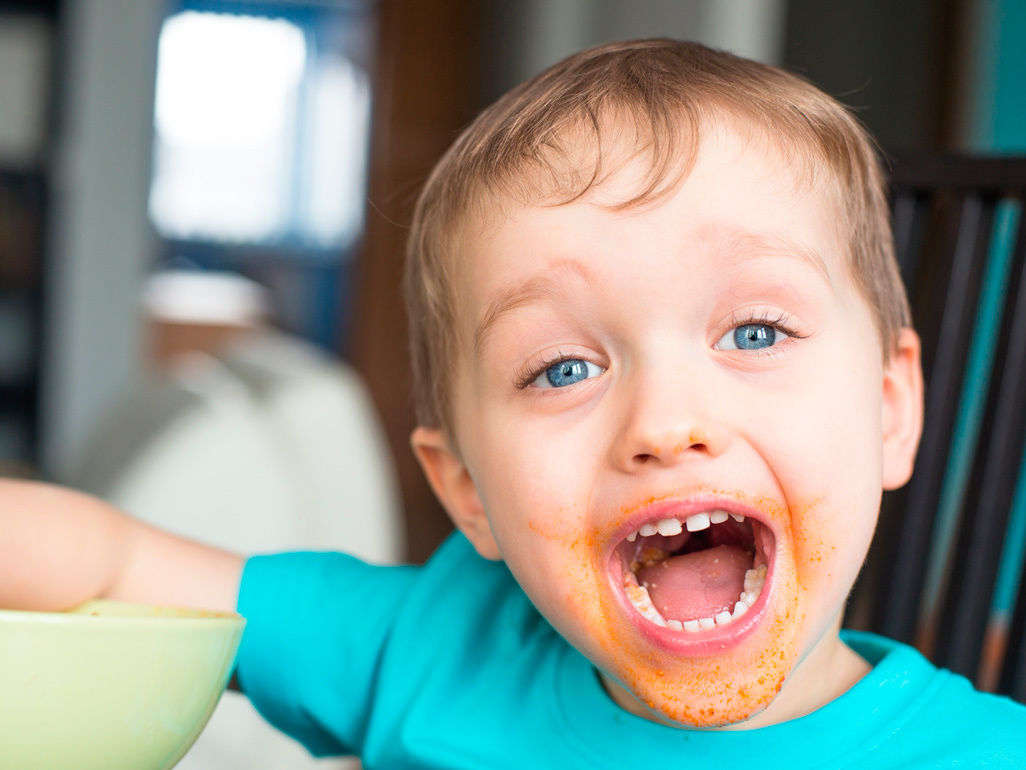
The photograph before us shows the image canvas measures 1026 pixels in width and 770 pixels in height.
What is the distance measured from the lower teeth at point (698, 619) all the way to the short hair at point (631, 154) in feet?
0.69

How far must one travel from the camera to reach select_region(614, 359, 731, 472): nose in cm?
54

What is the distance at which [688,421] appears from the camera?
1.79 ft

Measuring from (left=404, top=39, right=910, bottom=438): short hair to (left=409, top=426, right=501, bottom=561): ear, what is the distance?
0.02m

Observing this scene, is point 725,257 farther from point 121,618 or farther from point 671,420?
point 121,618

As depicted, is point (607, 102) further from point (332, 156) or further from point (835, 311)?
point (332, 156)

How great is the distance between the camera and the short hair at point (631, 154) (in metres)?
0.61

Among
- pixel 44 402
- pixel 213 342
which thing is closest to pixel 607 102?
pixel 44 402

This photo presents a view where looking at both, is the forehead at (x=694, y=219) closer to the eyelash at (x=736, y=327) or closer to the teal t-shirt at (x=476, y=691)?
the eyelash at (x=736, y=327)

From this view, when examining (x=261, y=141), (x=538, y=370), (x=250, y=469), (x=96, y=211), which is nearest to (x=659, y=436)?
(x=538, y=370)

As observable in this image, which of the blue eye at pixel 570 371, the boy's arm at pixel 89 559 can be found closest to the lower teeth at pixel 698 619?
the blue eye at pixel 570 371

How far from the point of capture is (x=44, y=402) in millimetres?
3570

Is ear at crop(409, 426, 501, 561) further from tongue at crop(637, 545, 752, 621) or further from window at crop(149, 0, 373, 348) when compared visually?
window at crop(149, 0, 373, 348)

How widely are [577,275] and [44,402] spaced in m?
3.47

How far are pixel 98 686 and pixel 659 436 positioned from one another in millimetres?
311
